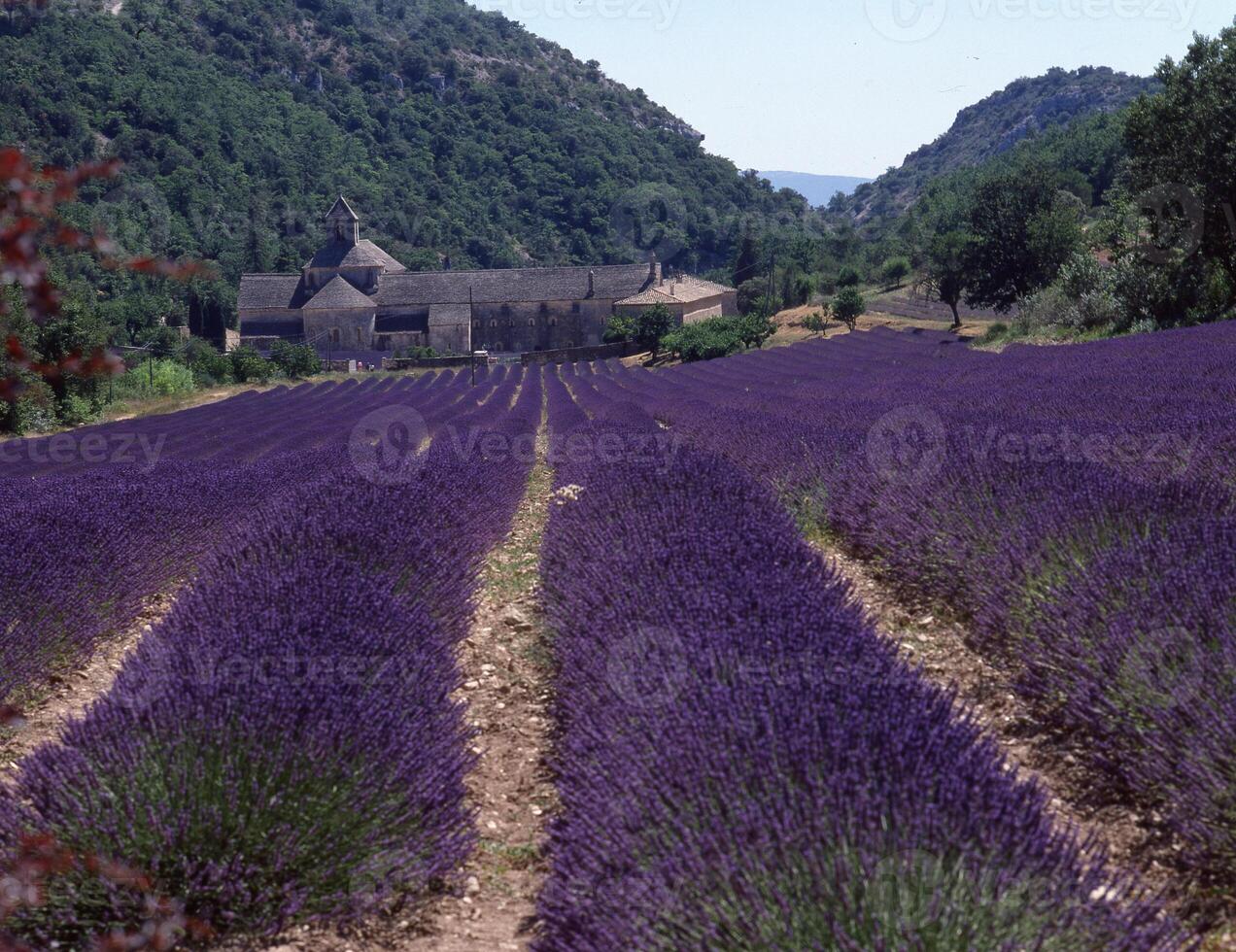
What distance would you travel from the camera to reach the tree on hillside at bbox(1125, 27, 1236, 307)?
19.4 metres

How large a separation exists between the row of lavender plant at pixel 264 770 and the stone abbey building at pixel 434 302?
56.1 m

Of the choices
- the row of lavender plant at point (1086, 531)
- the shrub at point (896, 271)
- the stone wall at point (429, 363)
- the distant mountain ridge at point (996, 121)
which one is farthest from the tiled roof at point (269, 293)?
the distant mountain ridge at point (996, 121)

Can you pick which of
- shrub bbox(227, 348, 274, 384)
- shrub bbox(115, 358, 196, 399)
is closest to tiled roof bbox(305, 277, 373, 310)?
shrub bbox(227, 348, 274, 384)

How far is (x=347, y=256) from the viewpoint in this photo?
207 ft

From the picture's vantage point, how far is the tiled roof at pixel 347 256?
62.8 metres

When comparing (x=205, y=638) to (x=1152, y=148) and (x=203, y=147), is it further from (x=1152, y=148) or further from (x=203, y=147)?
(x=203, y=147)

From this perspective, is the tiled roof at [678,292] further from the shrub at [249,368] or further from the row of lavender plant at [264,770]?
the row of lavender plant at [264,770]

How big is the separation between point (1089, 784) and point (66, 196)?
2746 mm

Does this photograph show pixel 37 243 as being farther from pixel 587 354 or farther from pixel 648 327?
pixel 587 354

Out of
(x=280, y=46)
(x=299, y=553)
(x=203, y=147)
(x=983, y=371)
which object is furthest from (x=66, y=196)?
(x=280, y=46)

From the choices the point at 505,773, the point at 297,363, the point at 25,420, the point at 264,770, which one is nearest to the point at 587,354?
the point at 297,363

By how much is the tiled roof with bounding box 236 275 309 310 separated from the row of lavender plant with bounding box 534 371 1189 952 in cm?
6220

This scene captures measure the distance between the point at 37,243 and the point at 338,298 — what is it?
61711 millimetres

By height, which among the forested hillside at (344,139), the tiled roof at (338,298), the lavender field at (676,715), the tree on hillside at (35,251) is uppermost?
the forested hillside at (344,139)
